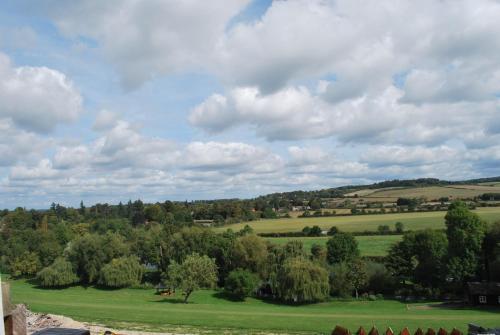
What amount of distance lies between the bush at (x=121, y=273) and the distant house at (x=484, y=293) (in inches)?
1639

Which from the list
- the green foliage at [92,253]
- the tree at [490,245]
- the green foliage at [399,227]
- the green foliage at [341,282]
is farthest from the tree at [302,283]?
the green foliage at [399,227]

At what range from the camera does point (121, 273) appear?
6275 centimetres

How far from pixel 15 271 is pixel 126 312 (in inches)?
2107

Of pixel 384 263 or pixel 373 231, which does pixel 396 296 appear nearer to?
pixel 384 263

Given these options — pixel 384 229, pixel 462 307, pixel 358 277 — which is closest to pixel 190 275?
pixel 358 277

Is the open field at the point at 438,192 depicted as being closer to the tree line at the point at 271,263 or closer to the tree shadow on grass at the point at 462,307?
the tree line at the point at 271,263

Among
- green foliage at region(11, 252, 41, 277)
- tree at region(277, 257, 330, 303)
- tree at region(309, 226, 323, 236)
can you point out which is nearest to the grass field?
tree at region(309, 226, 323, 236)

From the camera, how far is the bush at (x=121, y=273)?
206ft

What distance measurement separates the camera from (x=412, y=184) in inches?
6457

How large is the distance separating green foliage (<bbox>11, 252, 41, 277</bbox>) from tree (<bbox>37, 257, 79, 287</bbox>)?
11563mm

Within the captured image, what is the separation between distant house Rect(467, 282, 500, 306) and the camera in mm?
43938

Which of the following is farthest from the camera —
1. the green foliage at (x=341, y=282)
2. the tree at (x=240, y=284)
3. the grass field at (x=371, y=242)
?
the grass field at (x=371, y=242)

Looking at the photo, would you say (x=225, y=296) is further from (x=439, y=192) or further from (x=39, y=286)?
(x=439, y=192)

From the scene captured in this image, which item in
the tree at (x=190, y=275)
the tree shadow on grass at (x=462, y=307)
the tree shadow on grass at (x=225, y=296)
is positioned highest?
the tree at (x=190, y=275)
